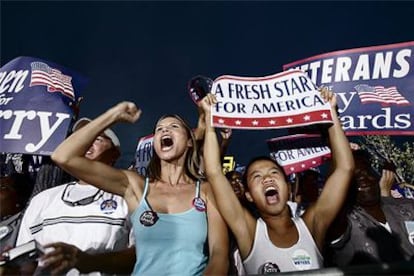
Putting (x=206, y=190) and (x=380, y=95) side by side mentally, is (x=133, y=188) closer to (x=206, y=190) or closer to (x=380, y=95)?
(x=206, y=190)

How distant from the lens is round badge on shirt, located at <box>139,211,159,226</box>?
2.98 meters

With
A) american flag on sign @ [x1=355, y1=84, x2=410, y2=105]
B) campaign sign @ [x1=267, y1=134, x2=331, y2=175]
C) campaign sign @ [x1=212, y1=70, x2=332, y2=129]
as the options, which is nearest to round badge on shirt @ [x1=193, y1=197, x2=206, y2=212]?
campaign sign @ [x1=212, y1=70, x2=332, y2=129]

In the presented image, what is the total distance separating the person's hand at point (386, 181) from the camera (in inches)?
185

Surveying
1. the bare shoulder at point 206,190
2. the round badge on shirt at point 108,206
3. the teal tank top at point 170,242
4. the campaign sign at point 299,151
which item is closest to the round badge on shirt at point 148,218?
the teal tank top at point 170,242

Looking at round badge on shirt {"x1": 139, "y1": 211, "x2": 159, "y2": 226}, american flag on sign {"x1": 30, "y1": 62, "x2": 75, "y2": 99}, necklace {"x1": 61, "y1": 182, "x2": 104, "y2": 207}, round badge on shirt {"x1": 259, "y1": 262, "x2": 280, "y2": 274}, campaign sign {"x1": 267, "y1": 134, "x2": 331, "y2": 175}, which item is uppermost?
american flag on sign {"x1": 30, "y1": 62, "x2": 75, "y2": 99}

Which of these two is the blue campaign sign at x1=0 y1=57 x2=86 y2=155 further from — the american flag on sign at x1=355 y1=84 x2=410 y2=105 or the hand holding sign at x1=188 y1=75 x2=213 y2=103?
the american flag on sign at x1=355 y1=84 x2=410 y2=105

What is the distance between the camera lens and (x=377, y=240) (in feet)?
11.8

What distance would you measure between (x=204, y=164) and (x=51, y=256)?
3.54 feet

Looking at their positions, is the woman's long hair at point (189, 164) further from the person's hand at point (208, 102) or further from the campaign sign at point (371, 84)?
the campaign sign at point (371, 84)

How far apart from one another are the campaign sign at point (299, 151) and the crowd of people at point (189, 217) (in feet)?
1.77

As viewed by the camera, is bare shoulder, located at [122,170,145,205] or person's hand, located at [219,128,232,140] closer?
bare shoulder, located at [122,170,145,205]

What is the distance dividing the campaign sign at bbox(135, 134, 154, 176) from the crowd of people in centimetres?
147

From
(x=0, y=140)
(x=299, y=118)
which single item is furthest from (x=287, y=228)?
(x=0, y=140)

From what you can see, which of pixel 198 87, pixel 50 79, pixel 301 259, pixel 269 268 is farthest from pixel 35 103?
pixel 301 259
